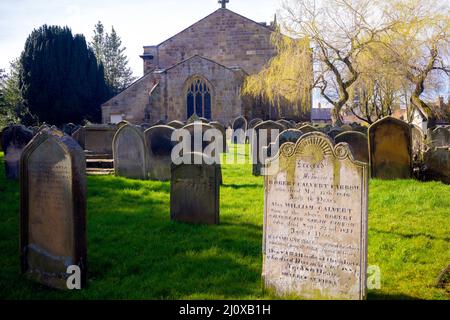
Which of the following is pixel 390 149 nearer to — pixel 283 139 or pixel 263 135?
pixel 283 139

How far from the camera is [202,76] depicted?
26328 millimetres

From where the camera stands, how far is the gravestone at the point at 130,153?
32.9ft

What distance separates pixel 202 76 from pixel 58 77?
1254 cm

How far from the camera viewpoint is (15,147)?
9898mm

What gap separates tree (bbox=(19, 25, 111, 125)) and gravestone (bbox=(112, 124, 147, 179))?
74.6ft

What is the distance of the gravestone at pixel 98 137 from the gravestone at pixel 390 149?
8251mm

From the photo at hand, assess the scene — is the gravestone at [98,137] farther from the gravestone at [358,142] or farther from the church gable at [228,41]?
the church gable at [228,41]

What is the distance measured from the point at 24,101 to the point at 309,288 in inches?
1245

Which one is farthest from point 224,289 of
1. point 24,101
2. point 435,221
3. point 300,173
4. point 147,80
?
point 24,101

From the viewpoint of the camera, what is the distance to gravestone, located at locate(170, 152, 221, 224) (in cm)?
629

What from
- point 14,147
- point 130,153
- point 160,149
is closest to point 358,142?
point 160,149

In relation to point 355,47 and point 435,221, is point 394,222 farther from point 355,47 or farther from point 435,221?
point 355,47

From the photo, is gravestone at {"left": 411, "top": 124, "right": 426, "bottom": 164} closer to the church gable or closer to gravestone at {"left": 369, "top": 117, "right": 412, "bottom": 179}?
gravestone at {"left": 369, "top": 117, "right": 412, "bottom": 179}

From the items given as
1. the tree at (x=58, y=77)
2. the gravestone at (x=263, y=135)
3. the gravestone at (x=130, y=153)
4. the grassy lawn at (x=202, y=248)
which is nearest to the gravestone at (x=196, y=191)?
the grassy lawn at (x=202, y=248)
